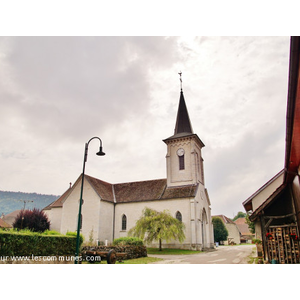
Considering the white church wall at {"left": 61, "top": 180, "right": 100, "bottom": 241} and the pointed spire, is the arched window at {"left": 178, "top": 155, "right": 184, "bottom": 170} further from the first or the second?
the white church wall at {"left": 61, "top": 180, "right": 100, "bottom": 241}

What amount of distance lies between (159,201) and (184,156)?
21.0 ft

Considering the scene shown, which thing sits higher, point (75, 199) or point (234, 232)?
point (75, 199)

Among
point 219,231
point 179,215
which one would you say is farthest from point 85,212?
point 219,231

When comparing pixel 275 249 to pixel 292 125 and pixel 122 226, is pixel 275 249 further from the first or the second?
pixel 122 226

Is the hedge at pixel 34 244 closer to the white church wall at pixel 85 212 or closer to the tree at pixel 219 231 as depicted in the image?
the white church wall at pixel 85 212

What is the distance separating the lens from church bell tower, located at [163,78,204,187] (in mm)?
31219

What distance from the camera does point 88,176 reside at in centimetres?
3234

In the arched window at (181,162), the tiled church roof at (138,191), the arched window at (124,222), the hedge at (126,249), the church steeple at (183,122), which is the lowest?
the hedge at (126,249)

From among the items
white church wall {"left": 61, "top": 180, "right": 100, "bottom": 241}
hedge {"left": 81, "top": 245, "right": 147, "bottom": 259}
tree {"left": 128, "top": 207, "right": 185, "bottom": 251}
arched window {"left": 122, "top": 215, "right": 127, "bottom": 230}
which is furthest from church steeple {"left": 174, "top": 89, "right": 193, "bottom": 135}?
hedge {"left": 81, "top": 245, "right": 147, "bottom": 259}

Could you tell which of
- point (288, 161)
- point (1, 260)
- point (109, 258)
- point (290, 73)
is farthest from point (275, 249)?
→ point (1, 260)

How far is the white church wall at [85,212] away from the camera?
29.4 metres

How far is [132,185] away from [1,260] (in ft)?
80.3

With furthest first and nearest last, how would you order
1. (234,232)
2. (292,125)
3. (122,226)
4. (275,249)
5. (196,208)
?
(234,232), (122,226), (196,208), (275,249), (292,125)

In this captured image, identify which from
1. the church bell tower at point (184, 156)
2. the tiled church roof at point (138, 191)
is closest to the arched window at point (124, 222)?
the tiled church roof at point (138, 191)
